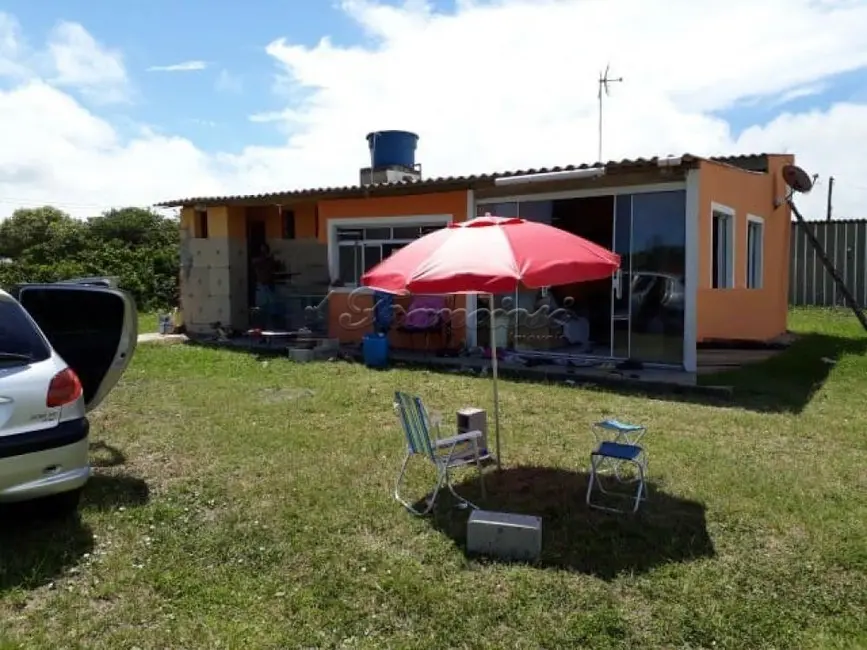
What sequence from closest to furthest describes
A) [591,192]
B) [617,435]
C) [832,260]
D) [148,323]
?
[617,435]
[591,192]
[148,323]
[832,260]

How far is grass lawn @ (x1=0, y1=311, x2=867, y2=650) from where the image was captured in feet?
10.8

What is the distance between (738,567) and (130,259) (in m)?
24.0

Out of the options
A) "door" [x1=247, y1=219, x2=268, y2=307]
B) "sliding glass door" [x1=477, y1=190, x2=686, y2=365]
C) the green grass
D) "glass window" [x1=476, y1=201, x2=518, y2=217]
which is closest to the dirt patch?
"sliding glass door" [x1=477, y1=190, x2=686, y2=365]

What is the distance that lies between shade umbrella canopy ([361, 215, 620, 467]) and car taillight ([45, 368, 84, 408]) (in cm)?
202

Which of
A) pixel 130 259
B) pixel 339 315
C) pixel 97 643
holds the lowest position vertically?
pixel 97 643

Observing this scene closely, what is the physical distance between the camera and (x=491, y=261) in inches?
179

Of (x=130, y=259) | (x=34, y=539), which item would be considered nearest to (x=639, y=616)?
(x=34, y=539)

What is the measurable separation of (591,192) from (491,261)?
6587 mm

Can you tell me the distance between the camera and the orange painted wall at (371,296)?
12.2 metres

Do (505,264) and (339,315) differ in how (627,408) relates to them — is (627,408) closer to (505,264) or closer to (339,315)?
(505,264)

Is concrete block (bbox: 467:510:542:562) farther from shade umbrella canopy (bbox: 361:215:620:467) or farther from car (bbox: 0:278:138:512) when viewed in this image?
car (bbox: 0:278:138:512)

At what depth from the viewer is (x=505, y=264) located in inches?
178

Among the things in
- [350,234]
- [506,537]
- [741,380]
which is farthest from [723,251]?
[506,537]

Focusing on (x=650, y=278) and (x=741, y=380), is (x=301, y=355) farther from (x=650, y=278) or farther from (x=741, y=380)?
(x=741, y=380)
